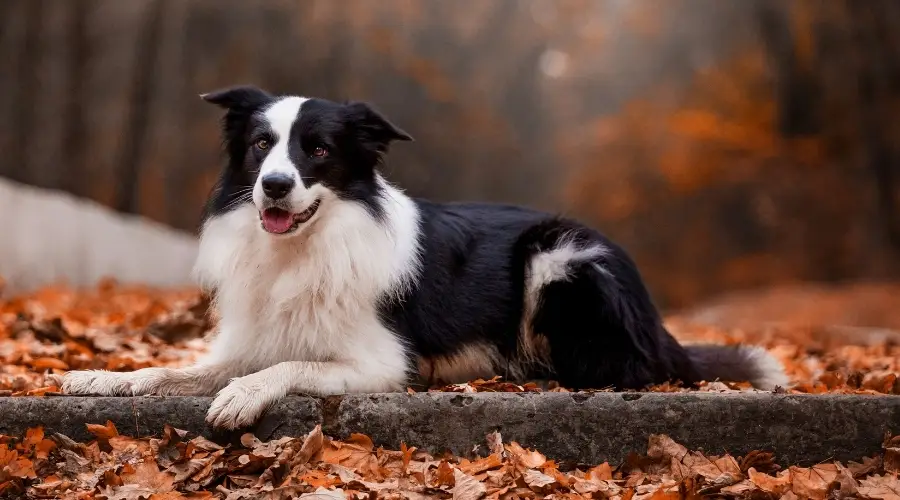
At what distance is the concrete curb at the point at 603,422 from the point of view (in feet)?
10.2

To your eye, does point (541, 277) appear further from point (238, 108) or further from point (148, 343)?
point (148, 343)

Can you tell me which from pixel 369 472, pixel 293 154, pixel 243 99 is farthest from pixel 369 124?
pixel 369 472

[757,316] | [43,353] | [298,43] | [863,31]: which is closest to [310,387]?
[43,353]

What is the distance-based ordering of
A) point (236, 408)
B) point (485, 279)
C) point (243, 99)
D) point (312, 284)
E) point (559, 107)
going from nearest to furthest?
point (236, 408)
point (312, 284)
point (243, 99)
point (485, 279)
point (559, 107)

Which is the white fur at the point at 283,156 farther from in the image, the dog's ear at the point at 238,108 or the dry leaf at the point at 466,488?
the dry leaf at the point at 466,488

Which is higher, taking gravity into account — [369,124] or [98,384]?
[369,124]

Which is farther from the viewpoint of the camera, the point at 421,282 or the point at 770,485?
the point at 421,282

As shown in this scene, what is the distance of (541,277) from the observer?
4.02 metres

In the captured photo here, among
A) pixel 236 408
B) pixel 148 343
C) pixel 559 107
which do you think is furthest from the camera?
pixel 559 107

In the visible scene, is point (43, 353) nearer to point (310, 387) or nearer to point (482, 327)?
point (310, 387)

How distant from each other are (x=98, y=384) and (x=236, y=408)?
27.6 inches

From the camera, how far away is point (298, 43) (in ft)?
47.2

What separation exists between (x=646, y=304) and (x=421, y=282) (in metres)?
1.10

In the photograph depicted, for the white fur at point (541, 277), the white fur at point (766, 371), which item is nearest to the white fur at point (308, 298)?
the white fur at point (541, 277)
